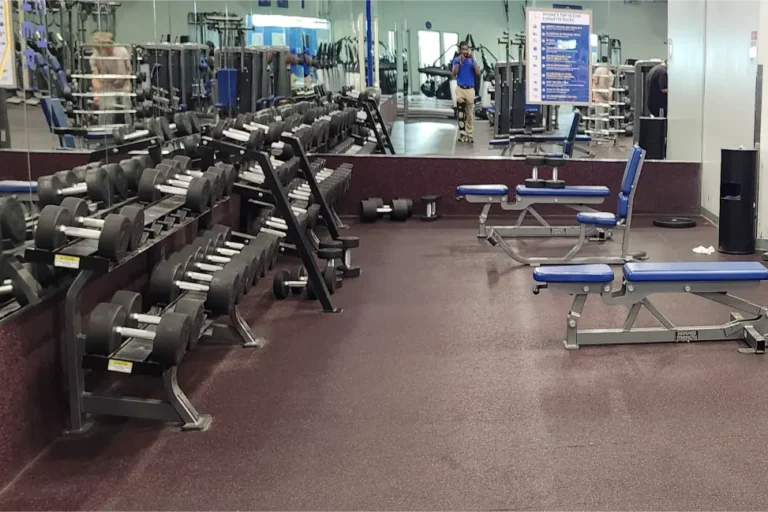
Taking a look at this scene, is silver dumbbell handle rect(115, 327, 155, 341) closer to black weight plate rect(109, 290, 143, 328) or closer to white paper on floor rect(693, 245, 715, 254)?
black weight plate rect(109, 290, 143, 328)

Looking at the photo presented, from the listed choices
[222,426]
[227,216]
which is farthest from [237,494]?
[227,216]

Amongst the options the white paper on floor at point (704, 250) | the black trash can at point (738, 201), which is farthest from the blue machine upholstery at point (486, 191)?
the black trash can at point (738, 201)

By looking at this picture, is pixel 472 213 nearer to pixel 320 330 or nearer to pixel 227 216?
pixel 227 216

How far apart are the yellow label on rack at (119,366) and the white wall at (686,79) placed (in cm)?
526

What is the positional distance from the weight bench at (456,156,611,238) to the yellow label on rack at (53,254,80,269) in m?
3.65

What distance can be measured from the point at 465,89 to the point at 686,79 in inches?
88.3

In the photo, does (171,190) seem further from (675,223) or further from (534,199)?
(675,223)

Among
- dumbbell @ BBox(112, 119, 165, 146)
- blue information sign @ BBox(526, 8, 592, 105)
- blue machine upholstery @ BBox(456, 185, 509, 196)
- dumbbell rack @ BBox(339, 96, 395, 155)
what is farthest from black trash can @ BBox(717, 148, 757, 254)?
dumbbell @ BBox(112, 119, 165, 146)

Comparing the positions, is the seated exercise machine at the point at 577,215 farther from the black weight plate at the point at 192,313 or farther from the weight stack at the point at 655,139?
the black weight plate at the point at 192,313

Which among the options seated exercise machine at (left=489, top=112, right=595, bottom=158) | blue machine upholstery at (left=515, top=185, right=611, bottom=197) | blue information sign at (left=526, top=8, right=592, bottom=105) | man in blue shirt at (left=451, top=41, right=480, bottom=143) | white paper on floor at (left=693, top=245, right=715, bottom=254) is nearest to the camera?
white paper on floor at (left=693, top=245, right=715, bottom=254)

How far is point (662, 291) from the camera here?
342 cm

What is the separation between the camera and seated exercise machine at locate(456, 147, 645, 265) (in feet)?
16.0

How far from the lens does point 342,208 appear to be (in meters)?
6.88

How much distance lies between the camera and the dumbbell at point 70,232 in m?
2.48
